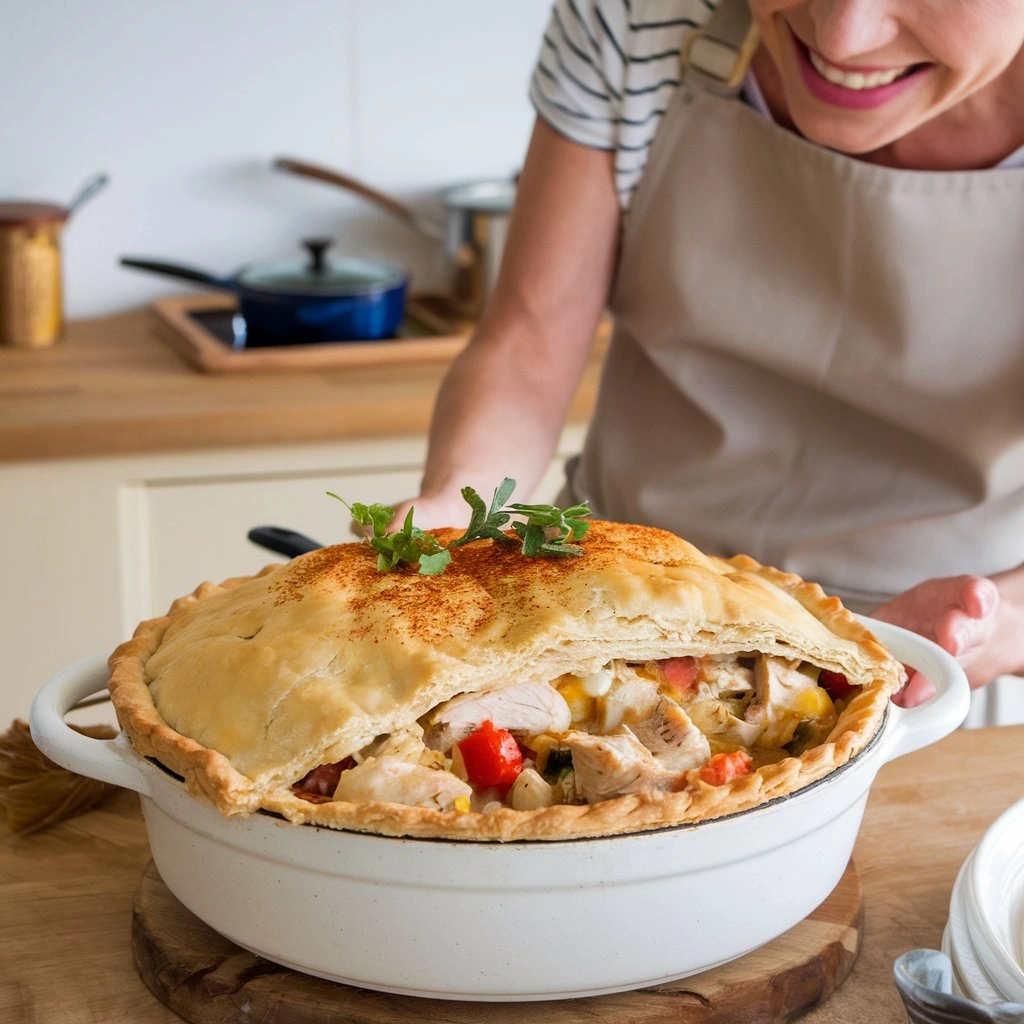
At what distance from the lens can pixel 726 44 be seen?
175 cm

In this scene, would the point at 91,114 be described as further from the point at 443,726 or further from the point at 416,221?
the point at 443,726

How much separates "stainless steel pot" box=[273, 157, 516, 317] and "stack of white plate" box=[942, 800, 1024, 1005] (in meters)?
2.17

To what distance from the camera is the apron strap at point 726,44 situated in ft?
5.68

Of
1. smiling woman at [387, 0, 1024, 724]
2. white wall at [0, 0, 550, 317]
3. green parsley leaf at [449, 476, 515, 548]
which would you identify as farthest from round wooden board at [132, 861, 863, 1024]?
white wall at [0, 0, 550, 317]

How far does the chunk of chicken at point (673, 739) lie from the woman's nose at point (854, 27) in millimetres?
707

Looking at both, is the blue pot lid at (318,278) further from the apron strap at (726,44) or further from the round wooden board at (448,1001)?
the round wooden board at (448,1001)

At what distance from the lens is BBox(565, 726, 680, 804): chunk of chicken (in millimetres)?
995

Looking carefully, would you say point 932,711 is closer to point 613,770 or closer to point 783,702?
point 783,702

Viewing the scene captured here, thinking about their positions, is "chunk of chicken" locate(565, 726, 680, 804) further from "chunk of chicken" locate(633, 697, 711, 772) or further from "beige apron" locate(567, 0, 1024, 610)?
"beige apron" locate(567, 0, 1024, 610)

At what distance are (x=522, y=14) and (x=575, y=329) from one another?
1.69 meters

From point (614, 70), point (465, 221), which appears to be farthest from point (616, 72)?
point (465, 221)

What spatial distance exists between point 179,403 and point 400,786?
5.81 feet

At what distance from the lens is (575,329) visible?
1.87 m

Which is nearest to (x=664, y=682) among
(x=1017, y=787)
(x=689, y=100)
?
(x=1017, y=787)
